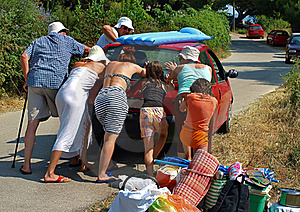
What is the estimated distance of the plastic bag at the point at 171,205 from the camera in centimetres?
348

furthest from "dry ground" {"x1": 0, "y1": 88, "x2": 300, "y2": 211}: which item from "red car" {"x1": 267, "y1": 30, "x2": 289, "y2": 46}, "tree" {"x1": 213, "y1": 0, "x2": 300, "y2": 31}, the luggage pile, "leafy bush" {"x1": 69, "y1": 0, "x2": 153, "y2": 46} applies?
"tree" {"x1": 213, "y1": 0, "x2": 300, "y2": 31}

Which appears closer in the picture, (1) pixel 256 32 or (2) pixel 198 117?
(2) pixel 198 117

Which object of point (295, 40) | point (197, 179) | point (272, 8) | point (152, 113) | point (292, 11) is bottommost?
point (197, 179)

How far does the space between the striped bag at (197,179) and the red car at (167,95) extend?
4.44 feet

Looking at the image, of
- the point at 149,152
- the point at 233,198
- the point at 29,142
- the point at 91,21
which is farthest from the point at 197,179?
the point at 91,21

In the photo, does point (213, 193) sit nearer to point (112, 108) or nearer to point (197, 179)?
point (197, 179)

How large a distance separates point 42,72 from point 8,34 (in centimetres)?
570

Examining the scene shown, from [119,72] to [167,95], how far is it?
29.0 inches

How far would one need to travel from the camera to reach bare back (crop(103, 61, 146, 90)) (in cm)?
518

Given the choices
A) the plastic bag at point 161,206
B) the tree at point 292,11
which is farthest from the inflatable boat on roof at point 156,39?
the tree at point 292,11

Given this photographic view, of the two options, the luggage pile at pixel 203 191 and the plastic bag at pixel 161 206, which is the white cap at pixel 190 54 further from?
the plastic bag at pixel 161 206

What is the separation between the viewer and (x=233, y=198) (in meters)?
3.72

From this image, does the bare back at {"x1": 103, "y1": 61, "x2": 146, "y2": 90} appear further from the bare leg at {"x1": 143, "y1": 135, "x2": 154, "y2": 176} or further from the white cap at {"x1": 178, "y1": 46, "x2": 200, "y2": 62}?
the bare leg at {"x1": 143, "y1": 135, "x2": 154, "y2": 176}

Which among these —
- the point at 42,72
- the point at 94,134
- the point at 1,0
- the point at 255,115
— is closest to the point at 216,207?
the point at 94,134
